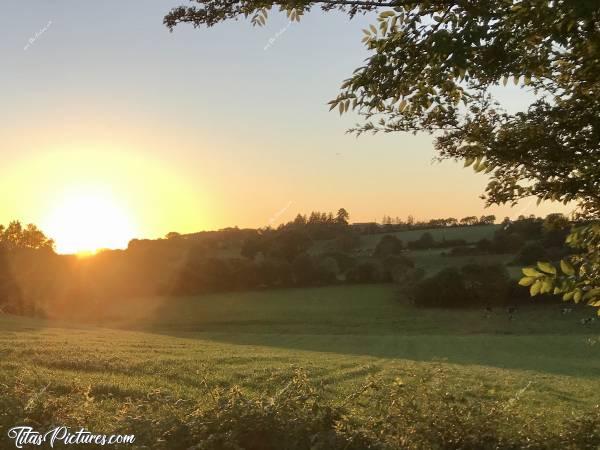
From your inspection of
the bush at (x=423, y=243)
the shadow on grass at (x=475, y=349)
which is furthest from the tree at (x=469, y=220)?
the shadow on grass at (x=475, y=349)

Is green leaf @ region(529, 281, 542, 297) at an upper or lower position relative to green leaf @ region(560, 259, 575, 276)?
lower

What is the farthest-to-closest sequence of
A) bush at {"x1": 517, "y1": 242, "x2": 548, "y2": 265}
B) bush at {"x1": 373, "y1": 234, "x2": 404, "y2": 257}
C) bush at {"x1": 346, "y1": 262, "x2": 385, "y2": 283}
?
bush at {"x1": 373, "y1": 234, "x2": 404, "y2": 257} < bush at {"x1": 346, "y1": 262, "x2": 385, "y2": 283} < bush at {"x1": 517, "y1": 242, "x2": 548, "y2": 265}

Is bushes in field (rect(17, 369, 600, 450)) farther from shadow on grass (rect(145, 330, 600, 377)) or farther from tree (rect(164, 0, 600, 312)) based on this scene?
shadow on grass (rect(145, 330, 600, 377))

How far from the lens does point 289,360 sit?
22.0 m

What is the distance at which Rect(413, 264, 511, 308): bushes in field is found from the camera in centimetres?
6028

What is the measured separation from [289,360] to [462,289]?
43238 millimetres

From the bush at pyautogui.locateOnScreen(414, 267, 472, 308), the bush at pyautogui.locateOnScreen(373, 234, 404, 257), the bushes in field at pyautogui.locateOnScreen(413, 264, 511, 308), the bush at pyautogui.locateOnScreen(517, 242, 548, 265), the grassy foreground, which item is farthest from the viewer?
the bush at pyautogui.locateOnScreen(373, 234, 404, 257)

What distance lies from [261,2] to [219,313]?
187 feet

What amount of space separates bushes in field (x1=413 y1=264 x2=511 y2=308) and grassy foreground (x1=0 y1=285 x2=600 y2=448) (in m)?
2.86

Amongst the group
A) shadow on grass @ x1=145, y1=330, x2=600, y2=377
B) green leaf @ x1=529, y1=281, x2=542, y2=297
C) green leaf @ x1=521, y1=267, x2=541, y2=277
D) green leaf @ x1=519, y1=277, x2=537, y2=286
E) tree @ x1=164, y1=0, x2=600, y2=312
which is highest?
tree @ x1=164, y1=0, x2=600, y2=312

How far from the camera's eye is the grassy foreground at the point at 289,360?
7762 millimetres

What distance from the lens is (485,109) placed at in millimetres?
6387

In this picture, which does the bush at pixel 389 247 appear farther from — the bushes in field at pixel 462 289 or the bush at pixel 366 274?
the bushes in field at pixel 462 289

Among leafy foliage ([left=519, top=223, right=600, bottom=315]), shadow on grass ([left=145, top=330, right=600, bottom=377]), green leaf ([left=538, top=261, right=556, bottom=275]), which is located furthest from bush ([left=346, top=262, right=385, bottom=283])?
green leaf ([left=538, top=261, right=556, bottom=275])
